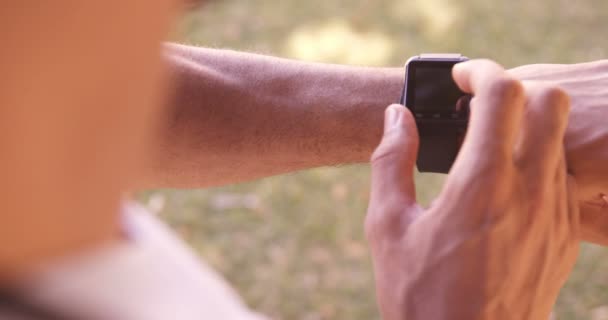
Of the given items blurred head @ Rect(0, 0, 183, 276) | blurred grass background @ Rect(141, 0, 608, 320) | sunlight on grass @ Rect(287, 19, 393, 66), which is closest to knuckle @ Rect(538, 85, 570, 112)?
blurred head @ Rect(0, 0, 183, 276)

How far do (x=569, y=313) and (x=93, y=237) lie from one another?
3.10 m

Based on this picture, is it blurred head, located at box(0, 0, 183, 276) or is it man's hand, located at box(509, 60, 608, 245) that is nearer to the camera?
blurred head, located at box(0, 0, 183, 276)

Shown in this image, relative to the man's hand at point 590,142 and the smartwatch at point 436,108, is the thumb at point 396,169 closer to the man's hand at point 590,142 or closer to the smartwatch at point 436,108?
the smartwatch at point 436,108

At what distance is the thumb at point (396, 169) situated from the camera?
46.8 inches

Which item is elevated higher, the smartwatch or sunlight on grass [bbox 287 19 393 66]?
sunlight on grass [bbox 287 19 393 66]

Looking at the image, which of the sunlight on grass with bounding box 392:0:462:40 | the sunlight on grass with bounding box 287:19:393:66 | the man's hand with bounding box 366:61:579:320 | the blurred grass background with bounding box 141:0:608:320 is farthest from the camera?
the sunlight on grass with bounding box 392:0:462:40

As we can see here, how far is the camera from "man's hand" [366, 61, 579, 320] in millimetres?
1117

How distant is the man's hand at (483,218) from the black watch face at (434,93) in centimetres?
37

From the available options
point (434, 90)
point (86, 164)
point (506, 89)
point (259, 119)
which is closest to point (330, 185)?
point (259, 119)

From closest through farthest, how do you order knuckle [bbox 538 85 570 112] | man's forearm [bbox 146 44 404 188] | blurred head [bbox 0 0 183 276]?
1. blurred head [bbox 0 0 183 276]
2. knuckle [bbox 538 85 570 112]
3. man's forearm [bbox 146 44 404 188]

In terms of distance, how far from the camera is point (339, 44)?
4465 millimetres

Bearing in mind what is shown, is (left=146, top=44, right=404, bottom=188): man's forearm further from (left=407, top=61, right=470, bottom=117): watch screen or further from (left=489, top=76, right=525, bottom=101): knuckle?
(left=489, top=76, right=525, bottom=101): knuckle

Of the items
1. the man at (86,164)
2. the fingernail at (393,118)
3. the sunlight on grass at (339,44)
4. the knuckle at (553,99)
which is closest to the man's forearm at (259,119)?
the fingernail at (393,118)

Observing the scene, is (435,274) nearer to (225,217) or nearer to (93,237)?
(93,237)
